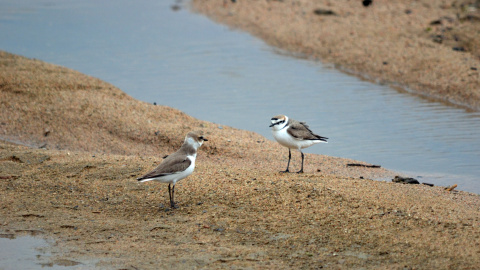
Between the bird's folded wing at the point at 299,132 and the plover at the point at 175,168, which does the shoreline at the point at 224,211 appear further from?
the bird's folded wing at the point at 299,132

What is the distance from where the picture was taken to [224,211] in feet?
22.3

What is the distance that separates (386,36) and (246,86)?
193 inches

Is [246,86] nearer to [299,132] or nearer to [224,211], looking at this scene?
[299,132]

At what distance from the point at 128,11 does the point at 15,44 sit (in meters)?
6.50

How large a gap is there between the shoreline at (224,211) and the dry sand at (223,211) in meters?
0.01

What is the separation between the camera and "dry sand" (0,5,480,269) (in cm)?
567

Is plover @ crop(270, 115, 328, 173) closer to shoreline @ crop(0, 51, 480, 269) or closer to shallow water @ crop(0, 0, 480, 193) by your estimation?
shoreline @ crop(0, 51, 480, 269)

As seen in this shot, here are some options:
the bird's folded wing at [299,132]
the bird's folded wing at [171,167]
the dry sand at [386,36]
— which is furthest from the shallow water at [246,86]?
the bird's folded wing at [171,167]

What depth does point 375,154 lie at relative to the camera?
1003 centimetres

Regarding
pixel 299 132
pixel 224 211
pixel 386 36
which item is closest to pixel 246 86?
pixel 386 36

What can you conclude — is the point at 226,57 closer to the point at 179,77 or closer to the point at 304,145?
the point at 179,77

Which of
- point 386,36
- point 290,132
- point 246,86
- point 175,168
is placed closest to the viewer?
point 175,168

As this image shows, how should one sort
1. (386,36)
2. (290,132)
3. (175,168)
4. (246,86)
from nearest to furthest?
→ 1. (175,168)
2. (290,132)
3. (246,86)
4. (386,36)

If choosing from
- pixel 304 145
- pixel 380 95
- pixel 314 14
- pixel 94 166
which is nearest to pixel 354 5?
pixel 314 14
